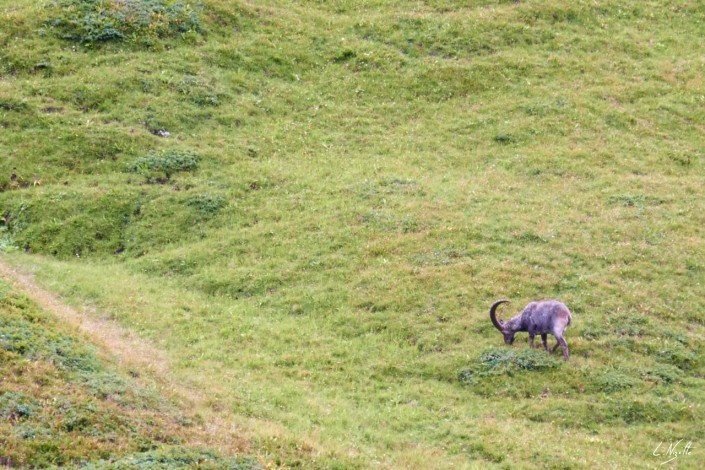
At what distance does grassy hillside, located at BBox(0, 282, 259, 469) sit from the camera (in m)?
14.2

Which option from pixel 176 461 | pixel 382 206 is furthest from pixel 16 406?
pixel 382 206

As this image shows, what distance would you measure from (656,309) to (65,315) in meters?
17.1

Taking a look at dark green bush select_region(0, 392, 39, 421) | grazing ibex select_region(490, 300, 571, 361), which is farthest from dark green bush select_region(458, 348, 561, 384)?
dark green bush select_region(0, 392, 39, 421)

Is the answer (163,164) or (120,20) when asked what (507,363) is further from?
(120,20)

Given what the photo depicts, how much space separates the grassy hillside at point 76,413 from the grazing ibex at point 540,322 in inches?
363

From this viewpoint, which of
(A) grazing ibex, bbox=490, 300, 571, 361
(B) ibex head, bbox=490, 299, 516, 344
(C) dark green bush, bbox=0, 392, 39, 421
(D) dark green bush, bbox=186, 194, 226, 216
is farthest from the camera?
(D) dark green bush, bbox=186, 194, 226, 216

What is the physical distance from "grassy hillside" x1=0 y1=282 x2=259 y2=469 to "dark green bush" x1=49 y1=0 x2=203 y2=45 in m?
23.6

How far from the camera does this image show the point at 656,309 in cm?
2298

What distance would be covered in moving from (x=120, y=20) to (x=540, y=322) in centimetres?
2849

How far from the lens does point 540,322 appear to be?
21.2m

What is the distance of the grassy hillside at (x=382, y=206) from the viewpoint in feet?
64.3

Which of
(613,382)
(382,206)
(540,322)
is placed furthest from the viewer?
(382,206)

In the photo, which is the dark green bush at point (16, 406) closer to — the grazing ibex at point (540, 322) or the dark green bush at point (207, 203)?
the grazing ibex at point (540, 322)
